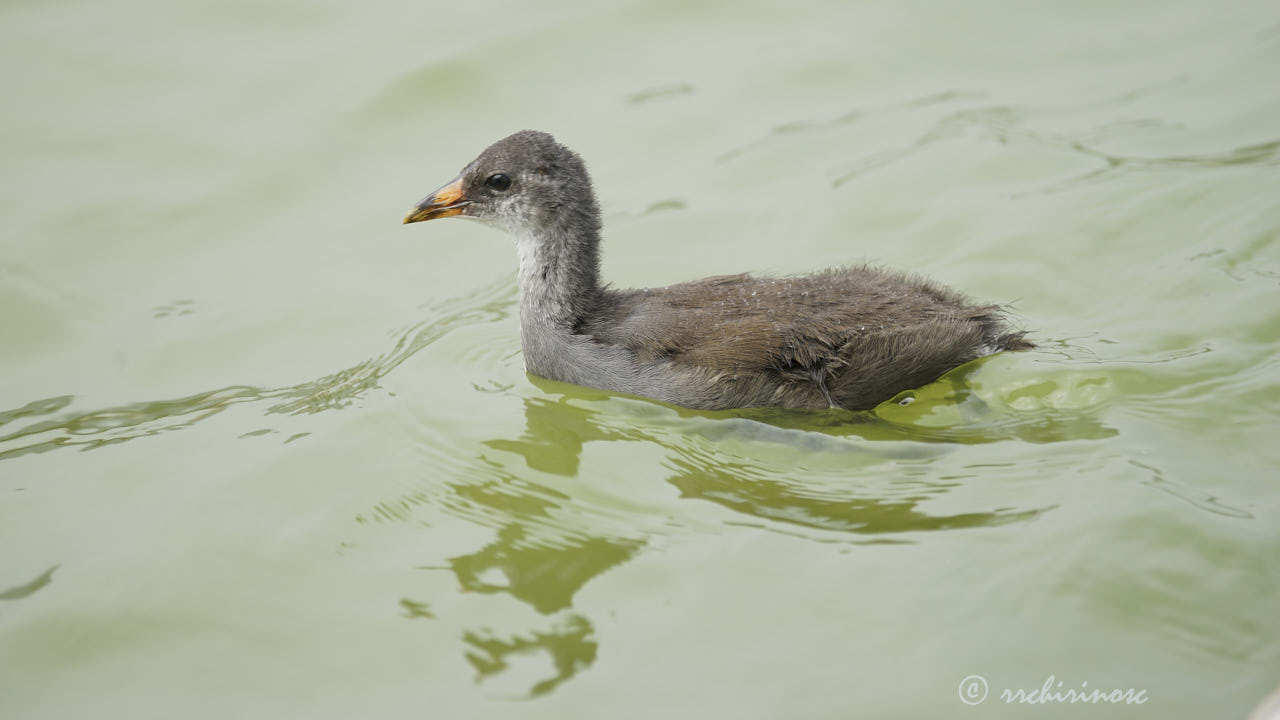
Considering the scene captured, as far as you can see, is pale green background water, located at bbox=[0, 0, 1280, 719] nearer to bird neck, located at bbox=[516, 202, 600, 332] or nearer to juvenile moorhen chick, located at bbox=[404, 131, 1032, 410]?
juvenile moorhen chick, located at bbox=[404, 131, 1032, 410]

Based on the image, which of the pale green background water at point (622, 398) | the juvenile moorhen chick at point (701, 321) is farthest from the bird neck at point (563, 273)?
the pale green background water at point (622, 398)

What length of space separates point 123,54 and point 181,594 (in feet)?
19.0

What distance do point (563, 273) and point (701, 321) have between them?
0.82 metres

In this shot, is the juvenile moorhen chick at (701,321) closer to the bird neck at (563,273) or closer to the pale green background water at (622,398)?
the bird neck at (563,273)

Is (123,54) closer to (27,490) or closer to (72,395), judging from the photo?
(72,395)

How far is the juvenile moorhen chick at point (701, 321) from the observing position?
16.6 feet

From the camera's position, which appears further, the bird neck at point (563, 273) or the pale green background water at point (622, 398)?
the bird neck at point (563, 273)

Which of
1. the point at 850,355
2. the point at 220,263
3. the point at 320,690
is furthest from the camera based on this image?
the point at 220,263

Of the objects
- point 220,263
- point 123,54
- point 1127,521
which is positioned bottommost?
point 1127,521

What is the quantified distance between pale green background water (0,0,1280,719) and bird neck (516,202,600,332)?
0.38 m

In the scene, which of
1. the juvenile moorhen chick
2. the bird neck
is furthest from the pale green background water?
the bird neck

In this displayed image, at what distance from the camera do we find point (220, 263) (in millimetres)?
7129

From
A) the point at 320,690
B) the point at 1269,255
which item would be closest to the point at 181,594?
the point at 320,690

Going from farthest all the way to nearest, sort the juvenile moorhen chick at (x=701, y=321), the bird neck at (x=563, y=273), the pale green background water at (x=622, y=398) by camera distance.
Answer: the bird neck at (x=563, y=273) → the juvenile moorhen chick at (x=701, y=321) → the pale green background water at (x=622, y=398)
